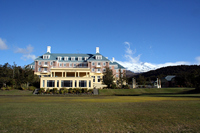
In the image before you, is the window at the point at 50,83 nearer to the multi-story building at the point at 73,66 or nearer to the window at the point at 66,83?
the window at the point at 66,83

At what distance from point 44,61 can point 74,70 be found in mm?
16115

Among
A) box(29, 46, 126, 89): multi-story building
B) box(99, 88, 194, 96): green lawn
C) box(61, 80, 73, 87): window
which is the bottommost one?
box(99, 88, 194, 96): green lawn

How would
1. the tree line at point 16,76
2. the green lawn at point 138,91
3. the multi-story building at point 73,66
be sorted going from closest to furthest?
the green lawn at point 138,91 < the tree line at point 16,76 < the multi-story building at point 73,66

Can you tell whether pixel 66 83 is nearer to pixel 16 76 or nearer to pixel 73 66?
pixel 16 76

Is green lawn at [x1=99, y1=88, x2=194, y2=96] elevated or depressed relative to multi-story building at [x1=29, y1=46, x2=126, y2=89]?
depressed

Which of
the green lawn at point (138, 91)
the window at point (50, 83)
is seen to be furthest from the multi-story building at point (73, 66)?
the green lawn at point (138, 91)

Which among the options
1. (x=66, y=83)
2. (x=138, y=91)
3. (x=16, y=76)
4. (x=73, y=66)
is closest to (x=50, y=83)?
(x=66, y=83)

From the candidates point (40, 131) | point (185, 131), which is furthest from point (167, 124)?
point (40, 131)

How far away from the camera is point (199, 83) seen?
157 ft

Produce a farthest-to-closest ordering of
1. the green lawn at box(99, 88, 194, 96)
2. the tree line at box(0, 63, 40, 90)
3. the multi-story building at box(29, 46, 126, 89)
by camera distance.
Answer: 1. the multi-story building at box(29, 46, 126, 89)
2. the tree line at box(0, 63, 40, 90)
3. the green lawn at box(99, 88, 194, 96)

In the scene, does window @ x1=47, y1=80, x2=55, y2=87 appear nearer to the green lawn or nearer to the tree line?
the tree line

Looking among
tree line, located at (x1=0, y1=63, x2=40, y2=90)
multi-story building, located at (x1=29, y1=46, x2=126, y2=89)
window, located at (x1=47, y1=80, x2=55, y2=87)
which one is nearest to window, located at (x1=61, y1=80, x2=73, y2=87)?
window, located at (x1=47, y1=80, x2=55, y2=87)

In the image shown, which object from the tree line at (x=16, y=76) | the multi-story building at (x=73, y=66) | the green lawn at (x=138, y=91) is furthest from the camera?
the multi-story building at (x=73, y=66)

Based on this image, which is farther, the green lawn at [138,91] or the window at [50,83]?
the window at [50,83]
